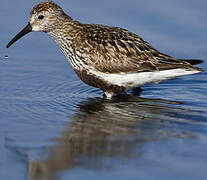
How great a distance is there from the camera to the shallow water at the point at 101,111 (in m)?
7.15

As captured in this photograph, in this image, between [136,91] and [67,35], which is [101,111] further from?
[67,35]

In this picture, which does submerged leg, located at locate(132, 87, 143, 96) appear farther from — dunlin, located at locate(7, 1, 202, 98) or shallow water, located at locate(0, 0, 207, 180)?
dunlin, located at locate(7, 1, 202, 98)

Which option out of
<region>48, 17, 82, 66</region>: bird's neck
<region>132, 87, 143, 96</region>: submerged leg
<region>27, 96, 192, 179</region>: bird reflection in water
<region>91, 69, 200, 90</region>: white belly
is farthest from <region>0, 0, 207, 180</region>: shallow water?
<region>48, 17, 82, 66</region>: bird's neck

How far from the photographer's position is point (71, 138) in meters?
8.18

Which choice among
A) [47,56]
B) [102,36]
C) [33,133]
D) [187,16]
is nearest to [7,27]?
[47,56]

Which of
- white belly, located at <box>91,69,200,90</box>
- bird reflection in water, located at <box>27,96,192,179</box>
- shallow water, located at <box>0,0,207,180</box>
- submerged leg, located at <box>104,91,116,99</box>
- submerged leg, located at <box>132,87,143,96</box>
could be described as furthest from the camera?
submerged leg, located at <box>132,87,143,96</box>

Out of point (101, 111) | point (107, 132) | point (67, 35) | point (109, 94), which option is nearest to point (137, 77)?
point (109, 94)

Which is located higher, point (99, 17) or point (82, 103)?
point (99, 17)

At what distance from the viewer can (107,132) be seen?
8406mm

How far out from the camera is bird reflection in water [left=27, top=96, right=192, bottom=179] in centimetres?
728

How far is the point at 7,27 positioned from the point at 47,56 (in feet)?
4.88

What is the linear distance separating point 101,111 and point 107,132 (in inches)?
49.6

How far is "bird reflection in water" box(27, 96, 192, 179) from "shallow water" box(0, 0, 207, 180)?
14 mm

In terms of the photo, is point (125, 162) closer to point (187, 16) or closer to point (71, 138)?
point (71, 138)
